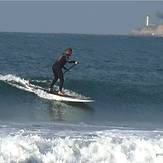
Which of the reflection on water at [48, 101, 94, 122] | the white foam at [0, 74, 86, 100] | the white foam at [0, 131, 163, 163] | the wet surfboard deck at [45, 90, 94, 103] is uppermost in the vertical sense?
the white foam at [0, 74, 86, 100]

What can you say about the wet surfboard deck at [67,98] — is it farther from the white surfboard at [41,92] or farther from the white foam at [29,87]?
the white foam at [29,87]

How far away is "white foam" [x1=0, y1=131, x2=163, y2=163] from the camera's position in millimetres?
13352

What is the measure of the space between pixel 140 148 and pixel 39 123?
440 centimetres

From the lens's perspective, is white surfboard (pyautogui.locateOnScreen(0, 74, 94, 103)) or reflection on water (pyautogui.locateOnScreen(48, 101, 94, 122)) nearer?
reflection on water (pyautogui.locateOnScreen(48, 101, 94, 122))

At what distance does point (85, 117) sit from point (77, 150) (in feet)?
19.5

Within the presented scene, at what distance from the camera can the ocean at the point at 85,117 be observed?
13617 millimetres

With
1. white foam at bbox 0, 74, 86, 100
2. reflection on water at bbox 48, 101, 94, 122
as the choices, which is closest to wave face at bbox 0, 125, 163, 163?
reflection on water at bbox 48, 101, 94, 122

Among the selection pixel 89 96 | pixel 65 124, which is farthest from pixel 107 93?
pixel 65 124

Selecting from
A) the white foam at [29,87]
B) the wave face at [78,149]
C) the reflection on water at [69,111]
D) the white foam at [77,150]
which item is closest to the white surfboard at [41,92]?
the white foam at [29,87]

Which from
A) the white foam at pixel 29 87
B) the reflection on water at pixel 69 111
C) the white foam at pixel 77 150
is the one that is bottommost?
the white foam at pixel 77 150

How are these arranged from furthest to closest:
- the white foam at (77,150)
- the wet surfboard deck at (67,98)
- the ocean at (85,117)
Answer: the wet surfboard deck at (67,98), the ocean at (85,117), the white foam at (77,150)

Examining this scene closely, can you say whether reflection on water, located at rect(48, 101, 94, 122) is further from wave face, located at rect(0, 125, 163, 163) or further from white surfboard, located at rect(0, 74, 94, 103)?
wave face, located at rect(0, 125, 163, 163)

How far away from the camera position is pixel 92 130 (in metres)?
16.6

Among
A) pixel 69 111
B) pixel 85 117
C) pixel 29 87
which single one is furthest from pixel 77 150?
pixel 29 87
